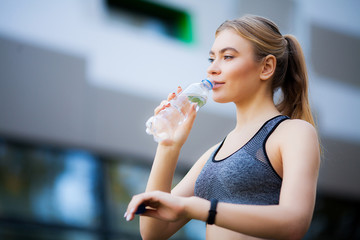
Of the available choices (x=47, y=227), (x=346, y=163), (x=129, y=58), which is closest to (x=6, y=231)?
(x=47, y=227)

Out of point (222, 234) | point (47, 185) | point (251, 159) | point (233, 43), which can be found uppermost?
point (47, 185)

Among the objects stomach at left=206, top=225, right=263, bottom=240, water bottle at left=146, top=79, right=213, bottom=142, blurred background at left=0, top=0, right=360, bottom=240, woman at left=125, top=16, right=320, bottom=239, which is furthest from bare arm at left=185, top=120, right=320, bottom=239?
blurred background at left=0, top=0, right=360, bottom=240

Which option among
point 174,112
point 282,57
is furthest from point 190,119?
point 282,57

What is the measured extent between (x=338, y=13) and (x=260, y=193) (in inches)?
241

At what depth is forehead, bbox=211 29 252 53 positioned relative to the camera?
1482 mm

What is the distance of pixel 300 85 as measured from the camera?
5.27 ft

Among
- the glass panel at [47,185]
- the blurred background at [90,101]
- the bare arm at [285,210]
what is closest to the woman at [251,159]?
the bare arm at [285,210]

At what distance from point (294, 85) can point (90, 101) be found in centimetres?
386

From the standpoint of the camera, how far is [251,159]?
4.32 feet

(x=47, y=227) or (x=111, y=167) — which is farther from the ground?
(x=111, y=167)

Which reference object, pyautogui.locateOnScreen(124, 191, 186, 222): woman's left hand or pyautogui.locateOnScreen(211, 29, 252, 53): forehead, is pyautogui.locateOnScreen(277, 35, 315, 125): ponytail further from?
pyautogui.locateOnScreen(124, 191, 186, 222): woman's left hand

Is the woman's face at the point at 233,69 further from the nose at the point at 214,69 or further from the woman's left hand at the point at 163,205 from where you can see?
the woman's left hand at the point at 163,205

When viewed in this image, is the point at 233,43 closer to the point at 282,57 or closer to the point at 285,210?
the point at 282,57

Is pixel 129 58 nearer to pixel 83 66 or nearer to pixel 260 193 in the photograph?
pixel 83 66
